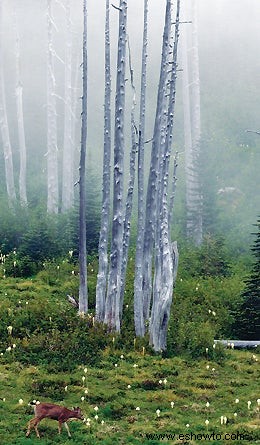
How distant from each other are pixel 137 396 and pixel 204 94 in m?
32.2

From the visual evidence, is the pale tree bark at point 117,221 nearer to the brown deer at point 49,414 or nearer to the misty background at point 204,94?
the brown deer at point 49,414

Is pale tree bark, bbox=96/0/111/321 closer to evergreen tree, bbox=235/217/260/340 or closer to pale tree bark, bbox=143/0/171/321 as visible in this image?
pale tree bark, bbox=143/0/171/321

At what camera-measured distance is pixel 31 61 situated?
155ft

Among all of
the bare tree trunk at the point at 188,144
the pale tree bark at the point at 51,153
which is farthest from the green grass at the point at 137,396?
the pale tree bark at the point at 51,153

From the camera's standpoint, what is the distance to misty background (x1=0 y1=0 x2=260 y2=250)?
29.1 m

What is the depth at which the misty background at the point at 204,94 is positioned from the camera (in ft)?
95.6

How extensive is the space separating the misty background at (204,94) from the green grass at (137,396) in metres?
11.5

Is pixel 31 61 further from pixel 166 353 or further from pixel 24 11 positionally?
pixel 166 353

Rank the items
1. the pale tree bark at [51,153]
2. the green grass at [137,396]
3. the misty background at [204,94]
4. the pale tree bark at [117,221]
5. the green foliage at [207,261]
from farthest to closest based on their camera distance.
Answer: the misty background at [204,94] → the pale tree bark at [51,153] → the green foliage at [207,261] → the pale tree bark at [117,221] → the green grass at [137,396]

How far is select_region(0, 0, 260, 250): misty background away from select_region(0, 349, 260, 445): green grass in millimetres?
11520

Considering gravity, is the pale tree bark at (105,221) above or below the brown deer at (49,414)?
above

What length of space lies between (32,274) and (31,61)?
30121 millimetres

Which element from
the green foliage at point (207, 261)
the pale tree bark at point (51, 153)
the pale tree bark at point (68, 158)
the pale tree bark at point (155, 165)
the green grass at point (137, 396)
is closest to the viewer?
the green grass at point (137, 396)

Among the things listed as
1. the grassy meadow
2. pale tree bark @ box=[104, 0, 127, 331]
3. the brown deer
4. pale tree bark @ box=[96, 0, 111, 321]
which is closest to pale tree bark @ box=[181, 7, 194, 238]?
the grassy meadow
